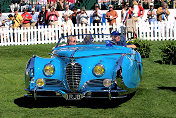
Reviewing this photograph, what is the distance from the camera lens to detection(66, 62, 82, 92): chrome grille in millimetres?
7949

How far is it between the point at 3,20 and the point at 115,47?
15244 mm

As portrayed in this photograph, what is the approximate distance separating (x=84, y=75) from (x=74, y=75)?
0.19 metres

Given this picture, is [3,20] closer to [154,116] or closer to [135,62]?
[135,62]

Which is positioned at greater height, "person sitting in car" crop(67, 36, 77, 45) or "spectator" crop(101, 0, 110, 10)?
"spectator" crop(101, 0, 110, 10)

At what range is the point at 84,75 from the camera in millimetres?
7945

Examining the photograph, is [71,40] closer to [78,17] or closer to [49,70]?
[49,70]

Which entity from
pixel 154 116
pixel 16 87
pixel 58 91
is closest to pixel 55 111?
pixel 58 91

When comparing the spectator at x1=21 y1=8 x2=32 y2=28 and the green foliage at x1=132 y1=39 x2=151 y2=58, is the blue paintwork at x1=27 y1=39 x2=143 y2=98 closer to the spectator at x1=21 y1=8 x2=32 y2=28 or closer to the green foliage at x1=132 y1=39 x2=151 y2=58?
the green foliage at x1=132 y1=39 x2=151 y2=58

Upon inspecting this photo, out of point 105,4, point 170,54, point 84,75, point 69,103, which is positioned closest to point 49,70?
point 84,75

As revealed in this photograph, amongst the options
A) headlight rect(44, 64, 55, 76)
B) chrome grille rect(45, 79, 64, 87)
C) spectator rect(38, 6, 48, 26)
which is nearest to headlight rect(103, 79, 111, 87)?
chrome grille rect(45, 79, 64, 87)

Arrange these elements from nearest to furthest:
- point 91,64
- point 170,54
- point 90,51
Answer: point 91,64 < point 90,51 < point 170,54

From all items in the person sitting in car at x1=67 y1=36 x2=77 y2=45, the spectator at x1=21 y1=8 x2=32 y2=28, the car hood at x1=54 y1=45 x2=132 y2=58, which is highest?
the spectator at x1=21 y1=8 x2=32 y2=28

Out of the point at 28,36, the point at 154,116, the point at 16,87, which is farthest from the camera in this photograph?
the point at 28,36

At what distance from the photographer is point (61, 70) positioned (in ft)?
26.8
